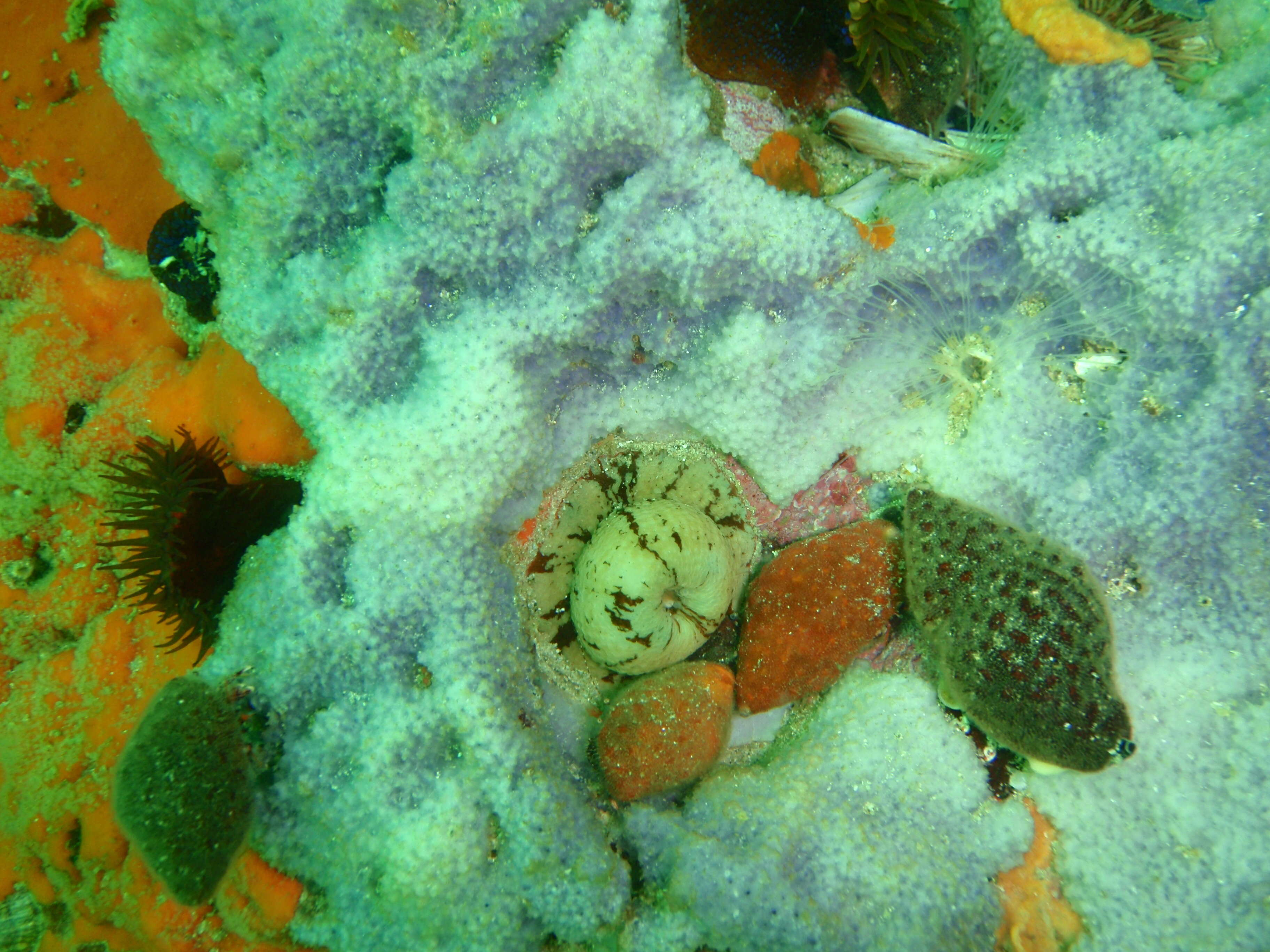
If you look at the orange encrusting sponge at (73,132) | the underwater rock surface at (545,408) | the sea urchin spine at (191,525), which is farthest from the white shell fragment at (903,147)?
the orange encrusting sponge at (73,132)

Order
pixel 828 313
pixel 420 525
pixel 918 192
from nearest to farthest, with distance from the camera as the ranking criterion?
pixel 420 525 → pixel 828 313 → pixel 918 192

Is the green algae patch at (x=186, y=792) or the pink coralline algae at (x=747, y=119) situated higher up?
the pink coralline algae at (x=747, y=119)

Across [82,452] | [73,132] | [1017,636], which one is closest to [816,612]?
[1017,636]

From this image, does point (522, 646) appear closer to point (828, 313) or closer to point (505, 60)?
point (828, 313)

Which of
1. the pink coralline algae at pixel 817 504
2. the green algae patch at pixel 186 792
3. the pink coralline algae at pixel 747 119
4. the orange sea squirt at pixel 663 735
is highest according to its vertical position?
the pink coralline algae at pixel 747 119

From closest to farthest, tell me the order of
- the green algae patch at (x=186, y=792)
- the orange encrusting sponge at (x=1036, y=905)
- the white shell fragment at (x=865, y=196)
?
the green algae patch at (x=186, y=792), the orange encrusting sponge at (x=1036, y=905), the white shell fragment at (x=865, y=196)

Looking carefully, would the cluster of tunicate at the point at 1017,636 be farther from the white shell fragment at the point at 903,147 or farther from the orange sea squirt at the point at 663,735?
the white shell fragment at the point at 903,147

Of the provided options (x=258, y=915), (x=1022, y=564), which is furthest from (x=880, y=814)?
(x=258, y=915)
